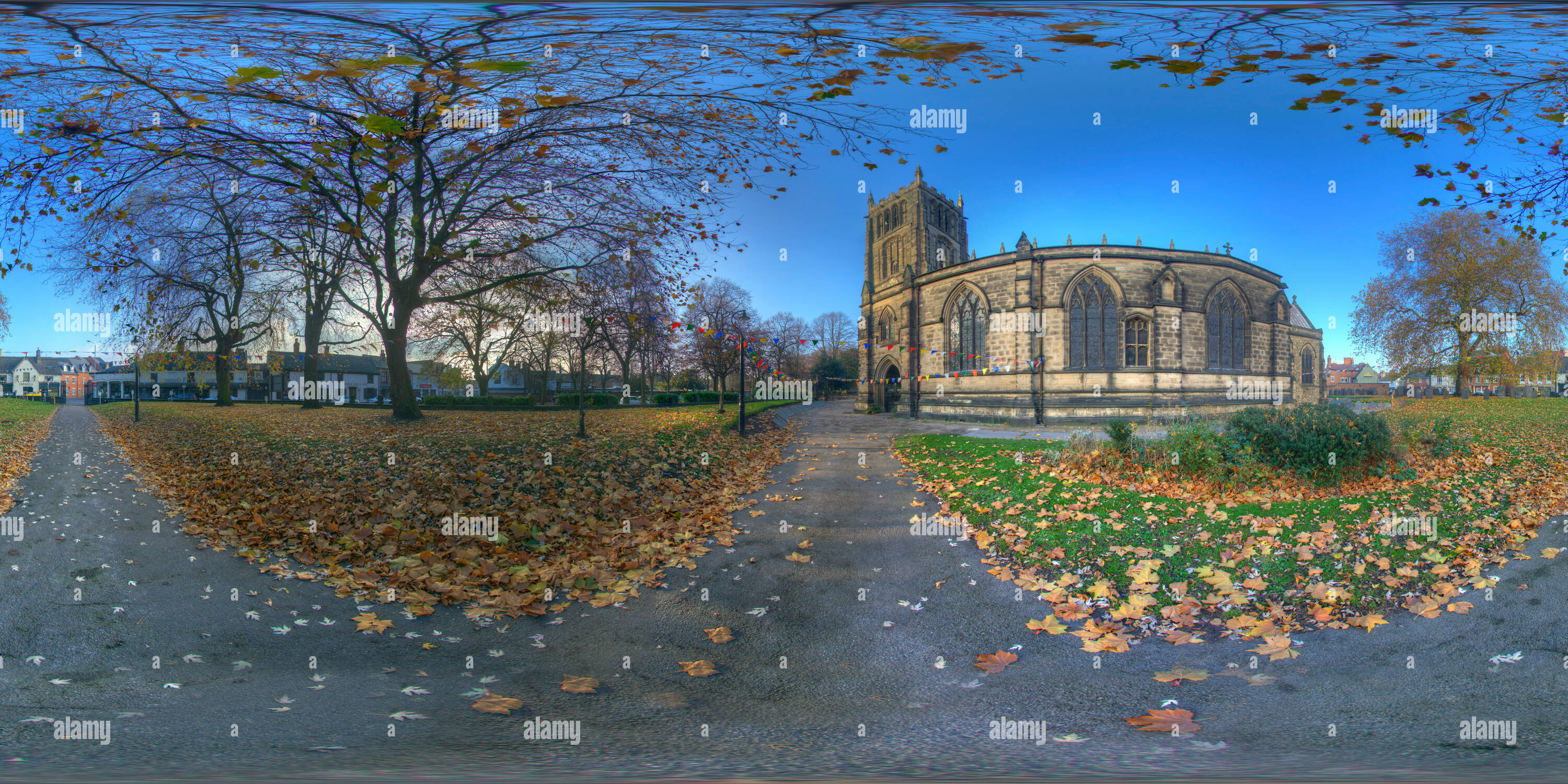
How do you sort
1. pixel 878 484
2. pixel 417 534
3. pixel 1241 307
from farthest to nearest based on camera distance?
pixel 1241 307 → pixel 878 484 → pixel 417 534

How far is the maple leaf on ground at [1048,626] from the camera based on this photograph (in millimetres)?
4168

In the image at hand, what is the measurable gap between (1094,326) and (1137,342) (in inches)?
86.5

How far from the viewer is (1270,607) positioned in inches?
173

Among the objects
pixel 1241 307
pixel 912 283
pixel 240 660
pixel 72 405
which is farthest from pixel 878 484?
pixel 1241 307

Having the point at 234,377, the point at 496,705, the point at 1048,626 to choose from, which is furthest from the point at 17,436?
the point at 1048,626

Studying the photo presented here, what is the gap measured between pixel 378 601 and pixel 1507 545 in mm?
10772

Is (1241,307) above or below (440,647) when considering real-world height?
above

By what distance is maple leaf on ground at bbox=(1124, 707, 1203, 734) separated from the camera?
9.47 feet


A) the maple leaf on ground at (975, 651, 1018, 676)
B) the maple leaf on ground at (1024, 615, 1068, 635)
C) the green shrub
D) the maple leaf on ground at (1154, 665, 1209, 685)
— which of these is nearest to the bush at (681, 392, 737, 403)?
the green shrub

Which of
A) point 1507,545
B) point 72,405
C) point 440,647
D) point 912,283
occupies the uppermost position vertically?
point 912,283

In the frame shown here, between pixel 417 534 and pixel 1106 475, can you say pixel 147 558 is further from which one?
pixel 1106 475

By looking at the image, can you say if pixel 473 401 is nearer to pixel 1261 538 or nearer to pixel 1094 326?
pixel 1261 538

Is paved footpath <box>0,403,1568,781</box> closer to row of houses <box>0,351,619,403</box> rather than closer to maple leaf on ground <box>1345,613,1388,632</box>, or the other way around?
maple leaf on ground <box>1345,613,1388,632</box>

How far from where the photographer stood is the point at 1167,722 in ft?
9.67
